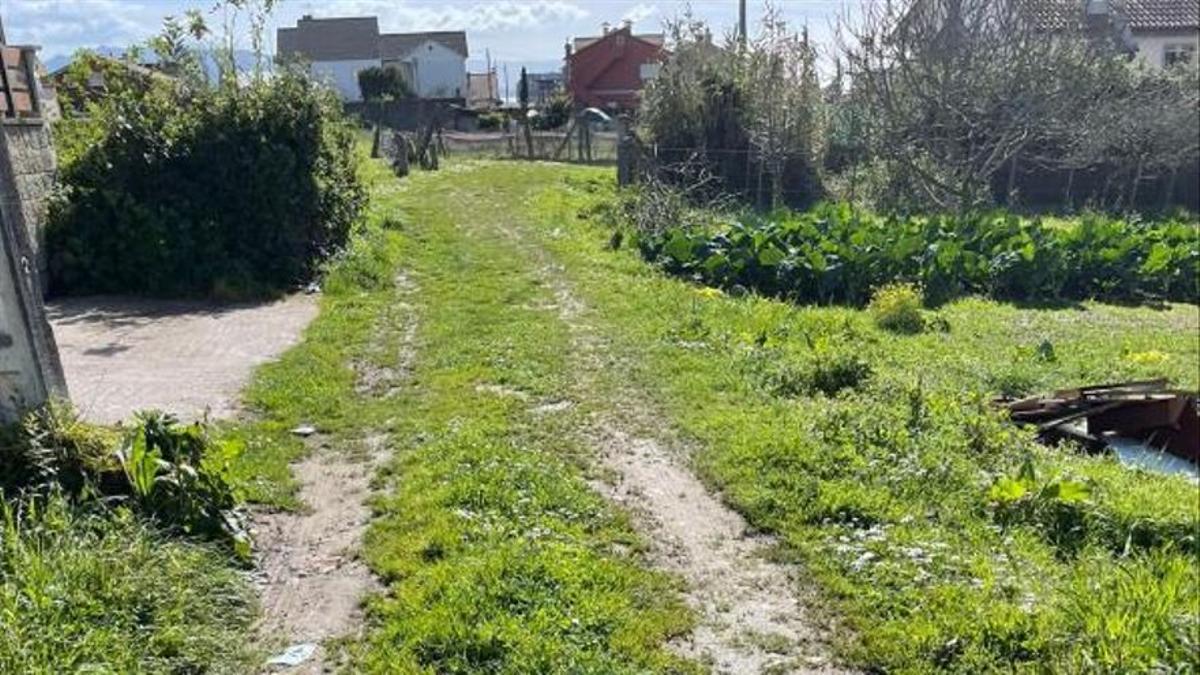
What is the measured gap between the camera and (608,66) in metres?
52.5

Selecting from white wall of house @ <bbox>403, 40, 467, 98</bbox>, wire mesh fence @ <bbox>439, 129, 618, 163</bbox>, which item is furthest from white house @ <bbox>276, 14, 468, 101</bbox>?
wire mesh fence @ <bbox>439, 129, 618, 163</bbox>

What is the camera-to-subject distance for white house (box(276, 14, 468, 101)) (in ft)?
205

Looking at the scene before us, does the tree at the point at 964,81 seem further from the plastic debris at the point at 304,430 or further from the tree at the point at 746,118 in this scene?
the plastic debris at the point at 304,430

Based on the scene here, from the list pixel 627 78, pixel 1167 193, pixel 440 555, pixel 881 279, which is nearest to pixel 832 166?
pixel 1167 193

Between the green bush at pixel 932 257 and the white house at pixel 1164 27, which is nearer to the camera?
the green bush at pixel 932 257

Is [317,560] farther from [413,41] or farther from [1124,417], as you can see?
[413,41]

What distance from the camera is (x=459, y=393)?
23.4ft

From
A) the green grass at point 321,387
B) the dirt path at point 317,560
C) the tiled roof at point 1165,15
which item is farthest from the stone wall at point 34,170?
the tiled roof at point 1165,15

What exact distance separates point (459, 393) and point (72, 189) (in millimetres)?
6216

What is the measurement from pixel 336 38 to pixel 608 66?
2197 cm

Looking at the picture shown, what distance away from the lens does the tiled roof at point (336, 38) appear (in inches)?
2470

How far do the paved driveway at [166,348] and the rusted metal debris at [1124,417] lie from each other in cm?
609

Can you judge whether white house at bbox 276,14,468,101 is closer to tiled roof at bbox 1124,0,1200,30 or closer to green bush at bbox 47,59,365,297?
tiled roof at bbox 1124,0,1200,30

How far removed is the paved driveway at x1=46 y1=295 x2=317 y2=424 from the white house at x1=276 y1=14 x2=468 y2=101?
5417 centimetres
